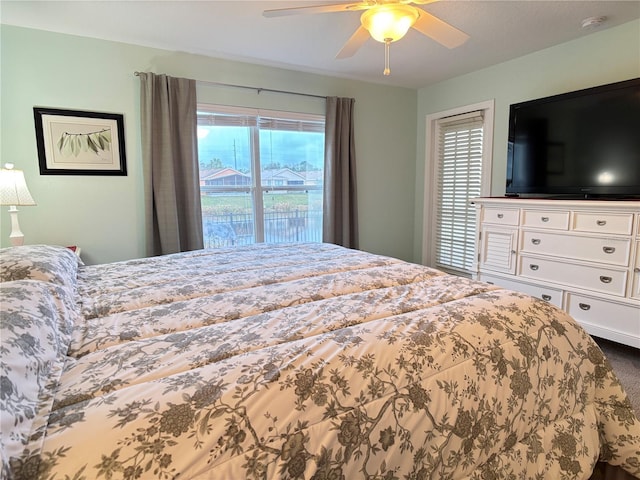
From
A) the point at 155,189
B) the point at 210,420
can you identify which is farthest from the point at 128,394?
the point at 155,189

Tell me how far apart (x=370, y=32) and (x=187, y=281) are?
166cm

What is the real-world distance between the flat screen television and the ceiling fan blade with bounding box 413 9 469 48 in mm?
1292

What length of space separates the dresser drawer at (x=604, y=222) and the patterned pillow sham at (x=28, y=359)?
3.00 metres

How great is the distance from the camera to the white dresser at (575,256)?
231 centimetres

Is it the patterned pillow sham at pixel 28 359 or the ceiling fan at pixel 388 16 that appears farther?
the ceiling fan at pixel 388 16

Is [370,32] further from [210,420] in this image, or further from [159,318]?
[210,420]

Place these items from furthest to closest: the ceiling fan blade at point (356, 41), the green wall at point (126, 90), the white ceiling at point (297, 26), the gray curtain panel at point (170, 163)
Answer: the gray curtain panel at point (170, 163) → the green wall at point (126, 90) → the white ceiling at point (297, 26) → the ceiling fan blade at point (356, 41)

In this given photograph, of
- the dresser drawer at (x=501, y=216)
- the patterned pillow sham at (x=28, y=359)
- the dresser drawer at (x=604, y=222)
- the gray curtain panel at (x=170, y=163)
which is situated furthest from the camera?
the gray curtain panel at (x=170, y=163)

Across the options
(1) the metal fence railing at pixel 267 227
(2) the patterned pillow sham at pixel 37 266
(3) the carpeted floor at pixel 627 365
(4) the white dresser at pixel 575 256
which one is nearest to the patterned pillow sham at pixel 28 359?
(2) the patterned pillow sham at pixel 37 266

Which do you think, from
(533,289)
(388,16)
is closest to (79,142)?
(388,16)

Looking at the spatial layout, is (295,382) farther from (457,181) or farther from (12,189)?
(457,181)

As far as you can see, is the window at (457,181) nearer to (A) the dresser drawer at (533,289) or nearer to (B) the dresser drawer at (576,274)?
(A) the dresser drawer at (533,289)

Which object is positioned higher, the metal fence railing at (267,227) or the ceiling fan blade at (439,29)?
the ceiling fan blade at (439,29)

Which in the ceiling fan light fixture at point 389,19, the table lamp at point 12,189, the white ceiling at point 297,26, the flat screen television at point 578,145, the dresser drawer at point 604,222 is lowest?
the dresser drawer at point 604,222
